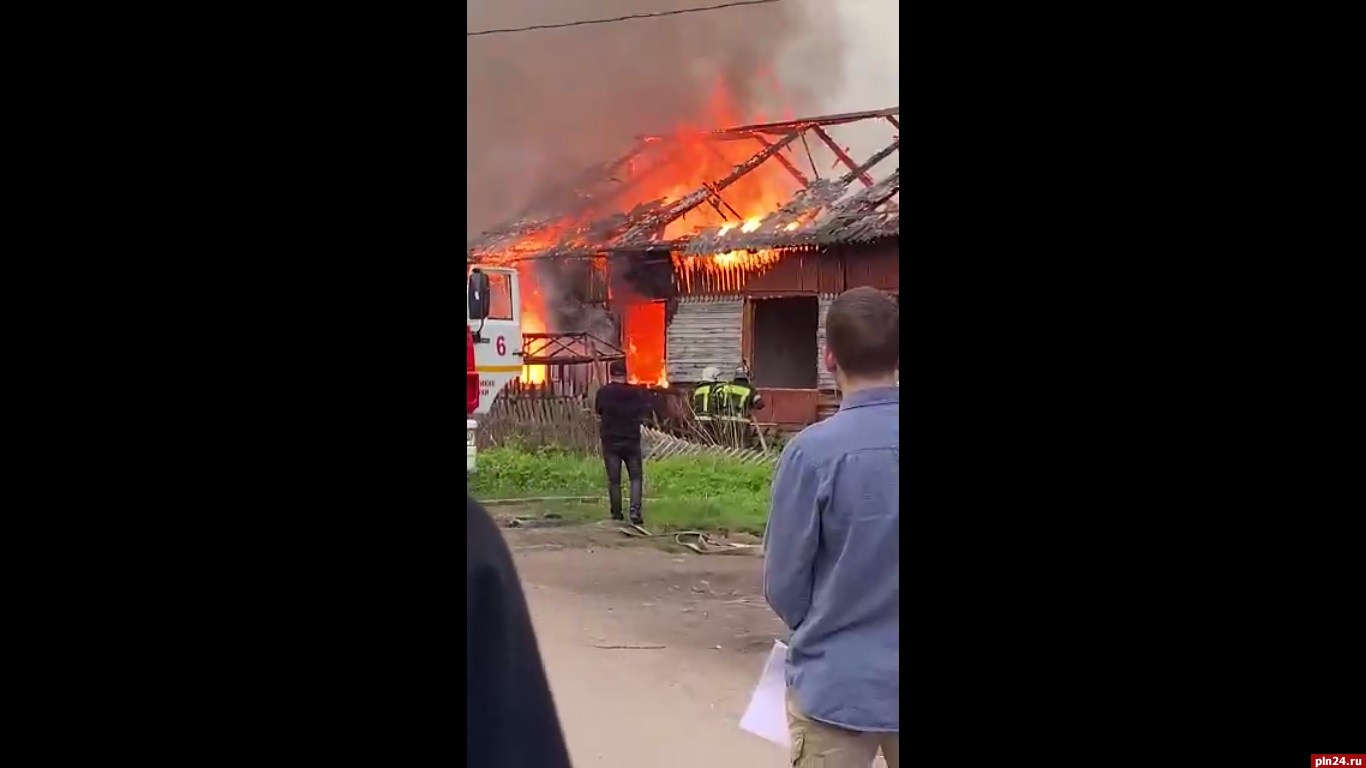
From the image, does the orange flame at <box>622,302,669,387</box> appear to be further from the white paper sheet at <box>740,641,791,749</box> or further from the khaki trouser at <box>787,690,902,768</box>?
the khaki trouser at <box>787,690,902,768</box>

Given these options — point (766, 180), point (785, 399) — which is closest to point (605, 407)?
point (785, 399)

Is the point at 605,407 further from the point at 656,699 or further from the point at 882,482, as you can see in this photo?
the point at 882,482

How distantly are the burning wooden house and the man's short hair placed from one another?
1533 mm

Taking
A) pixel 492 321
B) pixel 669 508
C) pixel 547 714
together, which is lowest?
pixel 669 508

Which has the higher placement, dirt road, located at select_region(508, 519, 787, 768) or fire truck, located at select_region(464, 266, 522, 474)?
fire truck, located at select_region(464, 266, 522, 474)

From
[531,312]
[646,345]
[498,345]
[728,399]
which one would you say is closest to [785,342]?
[728,399]

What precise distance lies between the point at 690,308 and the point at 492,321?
94 centimetres

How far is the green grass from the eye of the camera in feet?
11.9

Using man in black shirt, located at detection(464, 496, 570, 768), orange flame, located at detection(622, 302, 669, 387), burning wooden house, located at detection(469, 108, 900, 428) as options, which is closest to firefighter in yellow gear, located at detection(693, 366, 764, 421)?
burning wooden house, located at detection(469, 108, 900, 428)

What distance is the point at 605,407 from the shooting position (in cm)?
431

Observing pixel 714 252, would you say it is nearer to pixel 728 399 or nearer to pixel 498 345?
pixel 728 399

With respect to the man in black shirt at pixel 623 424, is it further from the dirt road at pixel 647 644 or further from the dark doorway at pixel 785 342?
the dark doorway at pixel 785 342

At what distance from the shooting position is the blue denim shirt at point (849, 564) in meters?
1.37

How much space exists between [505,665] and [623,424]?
11.0 ft
